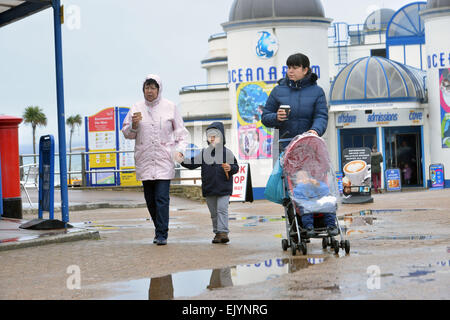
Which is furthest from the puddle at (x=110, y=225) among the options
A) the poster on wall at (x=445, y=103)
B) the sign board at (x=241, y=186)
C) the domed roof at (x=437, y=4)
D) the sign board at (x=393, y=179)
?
the domed roof at (x=437, y=4)

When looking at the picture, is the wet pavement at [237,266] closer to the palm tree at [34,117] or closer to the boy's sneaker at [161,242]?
the boy's sneaker at [161,242]

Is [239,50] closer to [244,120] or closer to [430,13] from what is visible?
[244,120]

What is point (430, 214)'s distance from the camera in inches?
553

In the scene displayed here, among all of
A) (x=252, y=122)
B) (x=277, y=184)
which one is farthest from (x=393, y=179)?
(x=277, y=184)

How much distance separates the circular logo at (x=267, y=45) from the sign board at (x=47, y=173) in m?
25.0

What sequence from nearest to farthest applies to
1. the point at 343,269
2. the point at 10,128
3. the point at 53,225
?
1. the point at 343,269
2. the point at 53,225
3. the point at 10,128

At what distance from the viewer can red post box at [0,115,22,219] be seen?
1394cm

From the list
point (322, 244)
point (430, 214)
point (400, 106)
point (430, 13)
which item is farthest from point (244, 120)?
point (322, 244)

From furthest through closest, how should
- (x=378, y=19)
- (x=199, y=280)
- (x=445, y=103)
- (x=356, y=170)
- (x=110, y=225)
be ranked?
1. (x=378, y=19)
2. (x=445, y=103)
3. (x=356, y=170)
4. (x=110, y=225)
5. (x=199, y=280)

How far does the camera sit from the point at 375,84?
128 ft

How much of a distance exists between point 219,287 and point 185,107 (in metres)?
39.6

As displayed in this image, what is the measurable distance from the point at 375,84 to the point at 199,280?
32.5 meters

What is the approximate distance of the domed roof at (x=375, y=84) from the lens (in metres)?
38.8

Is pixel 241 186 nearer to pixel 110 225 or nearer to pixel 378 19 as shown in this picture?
pixel 110 225
